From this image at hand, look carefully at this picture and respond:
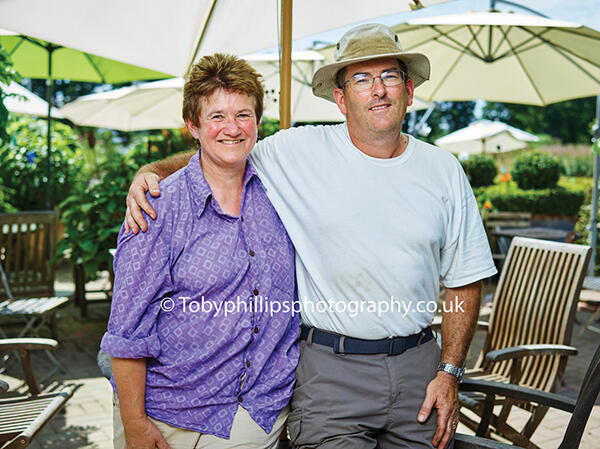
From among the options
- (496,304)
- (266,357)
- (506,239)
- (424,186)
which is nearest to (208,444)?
(266,357)

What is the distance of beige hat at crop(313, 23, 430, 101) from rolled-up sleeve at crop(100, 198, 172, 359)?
0.94 meters

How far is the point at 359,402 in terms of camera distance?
2025 millimetres

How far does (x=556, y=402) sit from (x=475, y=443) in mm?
483

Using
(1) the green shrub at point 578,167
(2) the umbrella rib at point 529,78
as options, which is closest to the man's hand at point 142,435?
(2) the umbrella rib at point 529,78

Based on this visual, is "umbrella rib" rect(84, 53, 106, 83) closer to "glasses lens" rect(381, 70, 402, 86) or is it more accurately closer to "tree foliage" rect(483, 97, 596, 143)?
"glasses lens" rect(381, 70, 402, 86)

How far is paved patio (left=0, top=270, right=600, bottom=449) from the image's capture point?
3.88m

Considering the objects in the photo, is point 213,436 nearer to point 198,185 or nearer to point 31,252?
point 198,185

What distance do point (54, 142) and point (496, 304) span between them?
10168mm

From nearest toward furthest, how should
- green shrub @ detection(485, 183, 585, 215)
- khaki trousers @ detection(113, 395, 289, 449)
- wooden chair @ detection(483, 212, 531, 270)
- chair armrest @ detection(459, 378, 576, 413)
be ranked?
khaki trousers @ detection(113, 395, 289, 449) < chair armrest @ detection(459, 378, 576, 413) < wooden chair @ detection(483, 212, 531, 270) < green shrub @ detection(485, 183, 585, 215)

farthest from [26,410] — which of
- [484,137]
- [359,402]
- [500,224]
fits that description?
[484,137]

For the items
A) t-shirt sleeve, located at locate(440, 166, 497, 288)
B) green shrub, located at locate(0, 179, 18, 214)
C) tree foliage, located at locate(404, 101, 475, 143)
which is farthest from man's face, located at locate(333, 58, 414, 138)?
tree foliage, located at locate(404, 101, 475, 143)

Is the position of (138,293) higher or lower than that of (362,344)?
higher

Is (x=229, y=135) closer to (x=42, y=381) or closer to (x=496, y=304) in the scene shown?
(x=496, y=304)

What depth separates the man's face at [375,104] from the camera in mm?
2148
